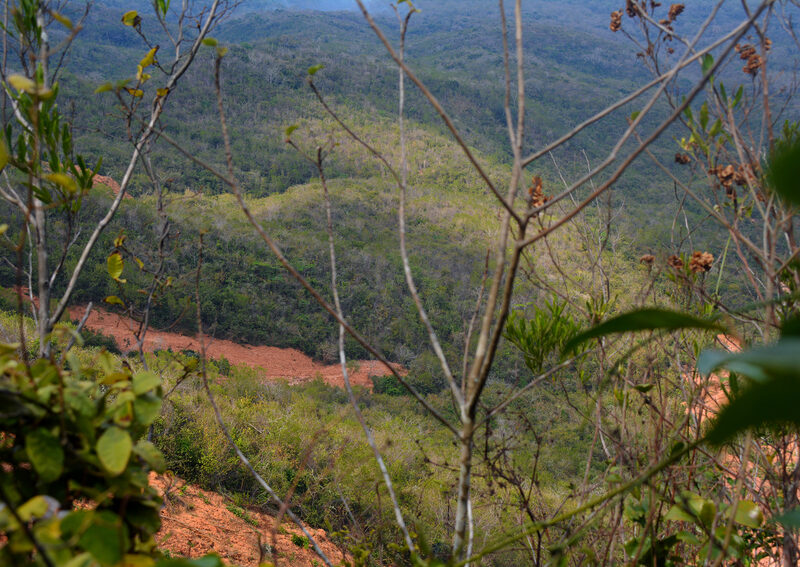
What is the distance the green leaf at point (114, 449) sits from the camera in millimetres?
421

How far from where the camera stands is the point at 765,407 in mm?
131

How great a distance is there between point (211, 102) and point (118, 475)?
25.4 metres

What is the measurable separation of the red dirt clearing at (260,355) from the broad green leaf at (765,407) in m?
9.30

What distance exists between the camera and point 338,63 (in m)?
30.7

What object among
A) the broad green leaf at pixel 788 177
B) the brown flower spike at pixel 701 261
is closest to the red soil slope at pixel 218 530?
the brown flower spike at pixel 701 261

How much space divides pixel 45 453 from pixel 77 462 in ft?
0.15

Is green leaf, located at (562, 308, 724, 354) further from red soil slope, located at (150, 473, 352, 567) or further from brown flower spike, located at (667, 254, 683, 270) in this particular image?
red soil slope, located at (150, 473, 352, 567)

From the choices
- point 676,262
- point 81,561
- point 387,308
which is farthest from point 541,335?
point 387,308

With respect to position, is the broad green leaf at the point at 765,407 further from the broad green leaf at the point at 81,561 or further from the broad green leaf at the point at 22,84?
the broad green leaf at the point at 22,84

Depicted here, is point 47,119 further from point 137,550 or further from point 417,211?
point 417,211

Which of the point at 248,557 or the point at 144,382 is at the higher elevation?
the point at 144,382

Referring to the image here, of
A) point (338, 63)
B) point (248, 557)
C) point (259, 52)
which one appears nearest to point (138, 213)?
point (248, 557)

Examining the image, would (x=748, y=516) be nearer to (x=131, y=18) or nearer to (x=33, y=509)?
(x=33, y=509)

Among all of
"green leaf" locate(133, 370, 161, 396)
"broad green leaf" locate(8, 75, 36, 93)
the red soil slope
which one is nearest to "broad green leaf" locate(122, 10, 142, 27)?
"broad green leaf" locate(8, 75, 36, 93)
